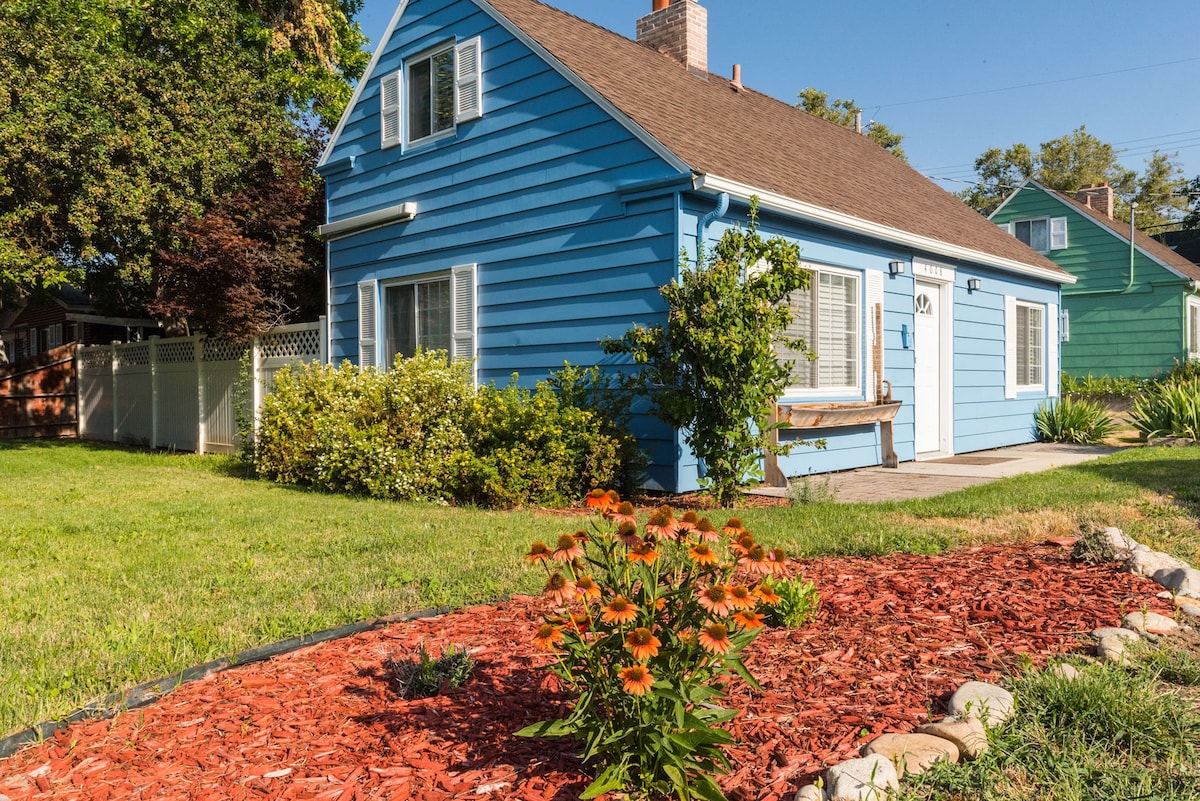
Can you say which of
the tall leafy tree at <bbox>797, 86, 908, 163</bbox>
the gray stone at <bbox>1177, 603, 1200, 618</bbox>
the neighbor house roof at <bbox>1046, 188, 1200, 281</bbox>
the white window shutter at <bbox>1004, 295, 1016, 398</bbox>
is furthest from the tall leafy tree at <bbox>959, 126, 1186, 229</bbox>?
the gray stone at <bbox>1177, 603, 1200, 618</bbox>

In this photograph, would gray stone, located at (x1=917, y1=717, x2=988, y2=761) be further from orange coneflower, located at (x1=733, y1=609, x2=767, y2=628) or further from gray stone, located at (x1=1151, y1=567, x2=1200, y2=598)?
gray stone, located at (x1=1151, y1=567, x2=1200, y2=598)

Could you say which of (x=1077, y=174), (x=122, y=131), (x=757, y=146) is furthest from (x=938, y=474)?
(x=1077, y=174)

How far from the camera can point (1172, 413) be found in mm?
13156

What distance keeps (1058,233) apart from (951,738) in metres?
23.5

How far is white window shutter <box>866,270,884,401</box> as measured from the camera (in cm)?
1056

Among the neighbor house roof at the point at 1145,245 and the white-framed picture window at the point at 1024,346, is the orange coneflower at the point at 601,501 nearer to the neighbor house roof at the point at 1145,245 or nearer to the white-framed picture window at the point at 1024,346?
the white-framed picture window at the point at 1024,346

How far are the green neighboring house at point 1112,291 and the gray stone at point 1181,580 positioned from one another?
18749 millimetres

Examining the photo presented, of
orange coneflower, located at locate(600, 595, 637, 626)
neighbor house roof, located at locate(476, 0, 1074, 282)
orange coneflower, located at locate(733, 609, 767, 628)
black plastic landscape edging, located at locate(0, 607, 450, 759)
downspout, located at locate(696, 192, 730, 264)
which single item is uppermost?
neighbor house roof, located at locate(476, 0, 1074, 282)

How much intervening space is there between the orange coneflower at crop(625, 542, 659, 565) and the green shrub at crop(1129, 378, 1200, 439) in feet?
42.9

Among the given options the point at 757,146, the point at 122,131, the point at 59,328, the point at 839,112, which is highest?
the point at 839,112

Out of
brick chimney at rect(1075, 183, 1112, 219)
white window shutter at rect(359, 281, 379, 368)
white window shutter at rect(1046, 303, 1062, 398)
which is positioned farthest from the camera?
brick chimney at rect(1075, 183, 1112, 219)

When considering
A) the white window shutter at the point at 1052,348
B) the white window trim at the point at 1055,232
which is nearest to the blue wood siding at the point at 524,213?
the white window shutter at the point at 1052,348

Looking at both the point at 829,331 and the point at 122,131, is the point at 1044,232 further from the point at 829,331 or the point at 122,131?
the point at 122,131

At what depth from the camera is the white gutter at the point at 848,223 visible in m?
8.35
